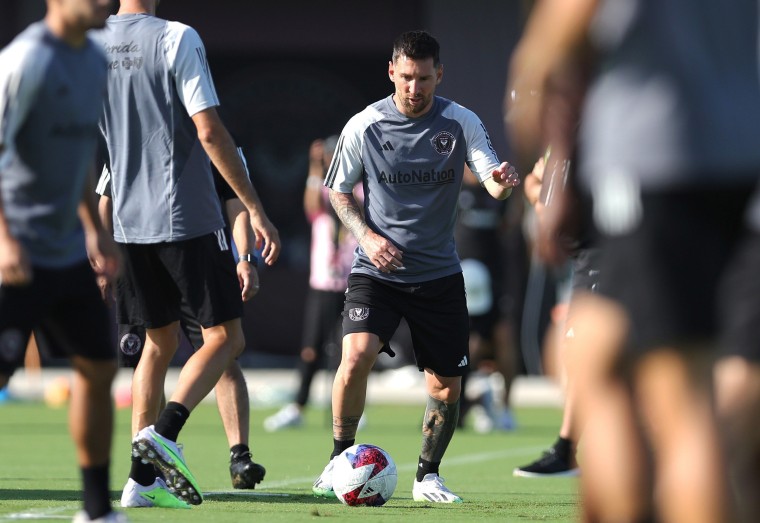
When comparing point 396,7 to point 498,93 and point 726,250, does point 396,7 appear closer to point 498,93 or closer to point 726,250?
point 498,93

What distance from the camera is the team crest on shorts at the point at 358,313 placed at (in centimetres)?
773

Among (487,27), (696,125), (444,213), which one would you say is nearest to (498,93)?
(487,27)

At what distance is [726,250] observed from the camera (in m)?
3.49

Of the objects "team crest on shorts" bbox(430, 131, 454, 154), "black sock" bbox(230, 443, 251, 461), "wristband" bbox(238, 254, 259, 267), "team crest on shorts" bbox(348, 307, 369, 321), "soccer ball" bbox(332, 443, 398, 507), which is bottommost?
"black sock" bbox(230, 443, 251, 461)

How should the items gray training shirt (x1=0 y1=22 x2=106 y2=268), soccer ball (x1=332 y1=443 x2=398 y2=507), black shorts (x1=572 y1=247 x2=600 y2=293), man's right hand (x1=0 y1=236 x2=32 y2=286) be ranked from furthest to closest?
black shorts (x1=572 y1=247 x2=600 y2=293) < soccer ball (x1=332 y1=443 x2=398 y2=507) < gray training shirt (x1=0 y1=22 x2=106 y2=268) < man's right hand (x1=0 y1=236 x2=32 y2=286)

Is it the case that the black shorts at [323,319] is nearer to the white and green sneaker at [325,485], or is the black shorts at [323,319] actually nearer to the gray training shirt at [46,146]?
the white and green sneaker at [325,485]

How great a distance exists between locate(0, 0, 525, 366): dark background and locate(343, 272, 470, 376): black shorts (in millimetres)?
12701

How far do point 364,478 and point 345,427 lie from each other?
0.50 metres

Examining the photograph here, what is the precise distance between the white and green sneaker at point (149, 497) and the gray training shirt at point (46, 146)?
69.6 inches

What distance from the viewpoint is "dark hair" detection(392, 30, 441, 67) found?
309 inches

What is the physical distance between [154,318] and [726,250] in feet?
13.8

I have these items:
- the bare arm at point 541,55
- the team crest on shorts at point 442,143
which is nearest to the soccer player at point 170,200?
the team crest on shorts at point 442,143

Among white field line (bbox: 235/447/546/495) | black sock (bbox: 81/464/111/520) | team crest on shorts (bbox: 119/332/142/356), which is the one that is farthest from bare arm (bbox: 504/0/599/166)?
white field line (bbox: 235/447/546/495)

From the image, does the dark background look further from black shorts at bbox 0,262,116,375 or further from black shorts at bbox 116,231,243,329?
black shorts at bbox 0,262,116,375
